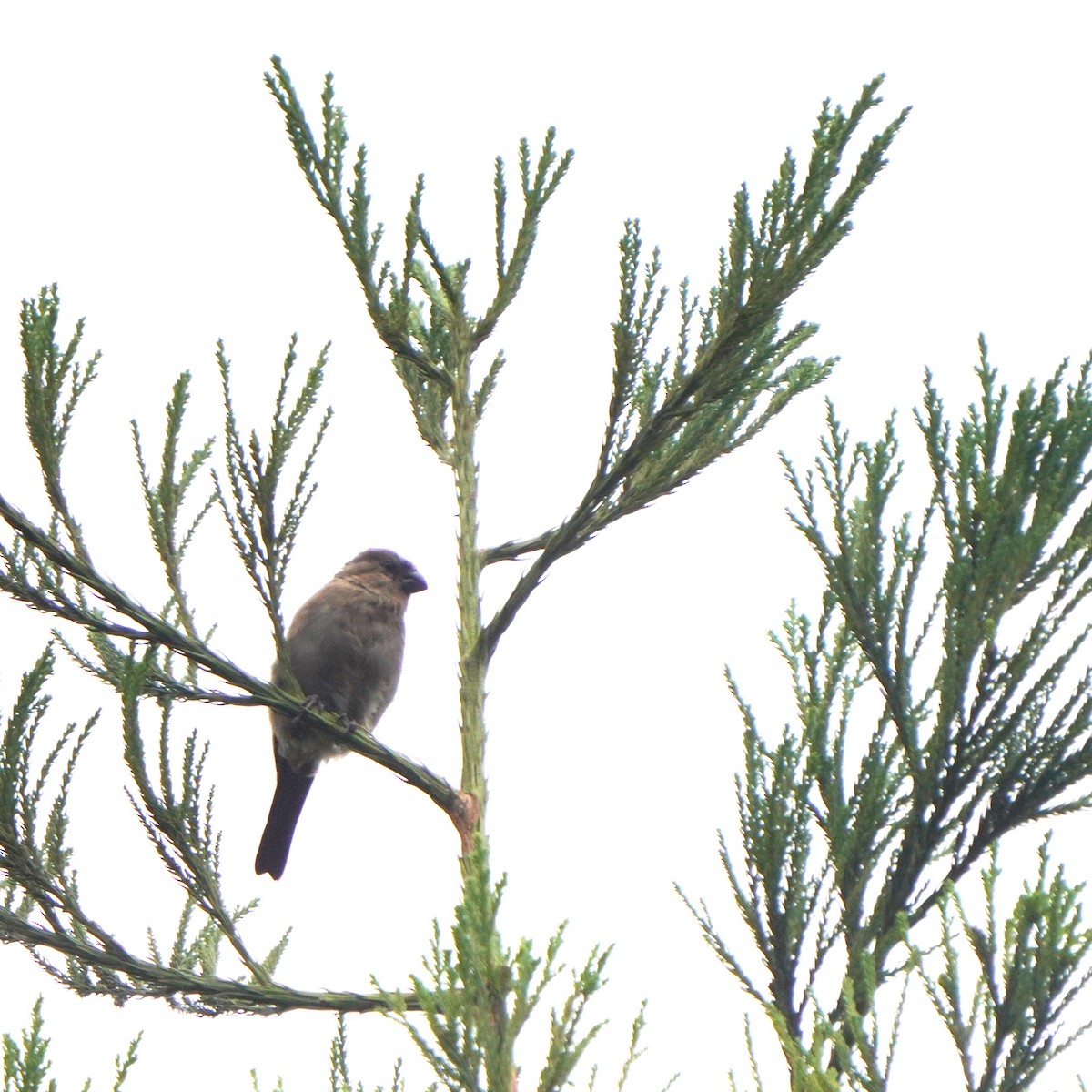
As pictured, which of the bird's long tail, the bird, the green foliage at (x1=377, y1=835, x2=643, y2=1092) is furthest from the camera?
the bird's long tail

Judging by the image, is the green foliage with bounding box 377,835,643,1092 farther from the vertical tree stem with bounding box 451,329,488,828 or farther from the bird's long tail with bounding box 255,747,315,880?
Answer: the bird's long tail with bounding box 255,747,315,880

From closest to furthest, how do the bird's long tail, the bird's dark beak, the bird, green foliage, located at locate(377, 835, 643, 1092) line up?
1. green foliage, located at locate(377, 835, 643, 1092)
2. the bird
3. the bird's long tail
4. the bird's dark beak

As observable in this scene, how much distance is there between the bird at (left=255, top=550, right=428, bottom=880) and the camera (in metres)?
4.74

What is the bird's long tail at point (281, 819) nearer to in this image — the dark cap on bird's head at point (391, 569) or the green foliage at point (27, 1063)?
the dark cap on bird's head at point (391, 569)

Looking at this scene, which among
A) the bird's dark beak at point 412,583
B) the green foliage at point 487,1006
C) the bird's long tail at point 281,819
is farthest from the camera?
the bird's dark beak at point 412,583

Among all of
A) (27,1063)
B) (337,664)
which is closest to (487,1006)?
(27,1063)

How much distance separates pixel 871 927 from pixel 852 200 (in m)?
1.23

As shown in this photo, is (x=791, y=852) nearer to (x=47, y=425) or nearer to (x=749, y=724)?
(x=749, y=724)

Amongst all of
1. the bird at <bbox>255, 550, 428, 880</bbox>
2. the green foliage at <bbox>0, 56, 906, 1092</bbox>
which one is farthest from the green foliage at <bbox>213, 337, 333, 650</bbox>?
the bird at <bbox>255, 550, 428, 880</bbox>

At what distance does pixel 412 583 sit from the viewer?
530 cm

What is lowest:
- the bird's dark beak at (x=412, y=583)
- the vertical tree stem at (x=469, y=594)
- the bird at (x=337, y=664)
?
the vertical tree stem at (x=469, y=594)

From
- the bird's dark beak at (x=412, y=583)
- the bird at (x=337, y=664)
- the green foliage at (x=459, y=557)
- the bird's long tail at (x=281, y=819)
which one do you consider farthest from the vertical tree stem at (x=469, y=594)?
the bird's long tail at (x=281, y=819)

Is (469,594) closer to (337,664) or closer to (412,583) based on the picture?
(337,664)

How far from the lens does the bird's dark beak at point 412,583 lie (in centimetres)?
530
